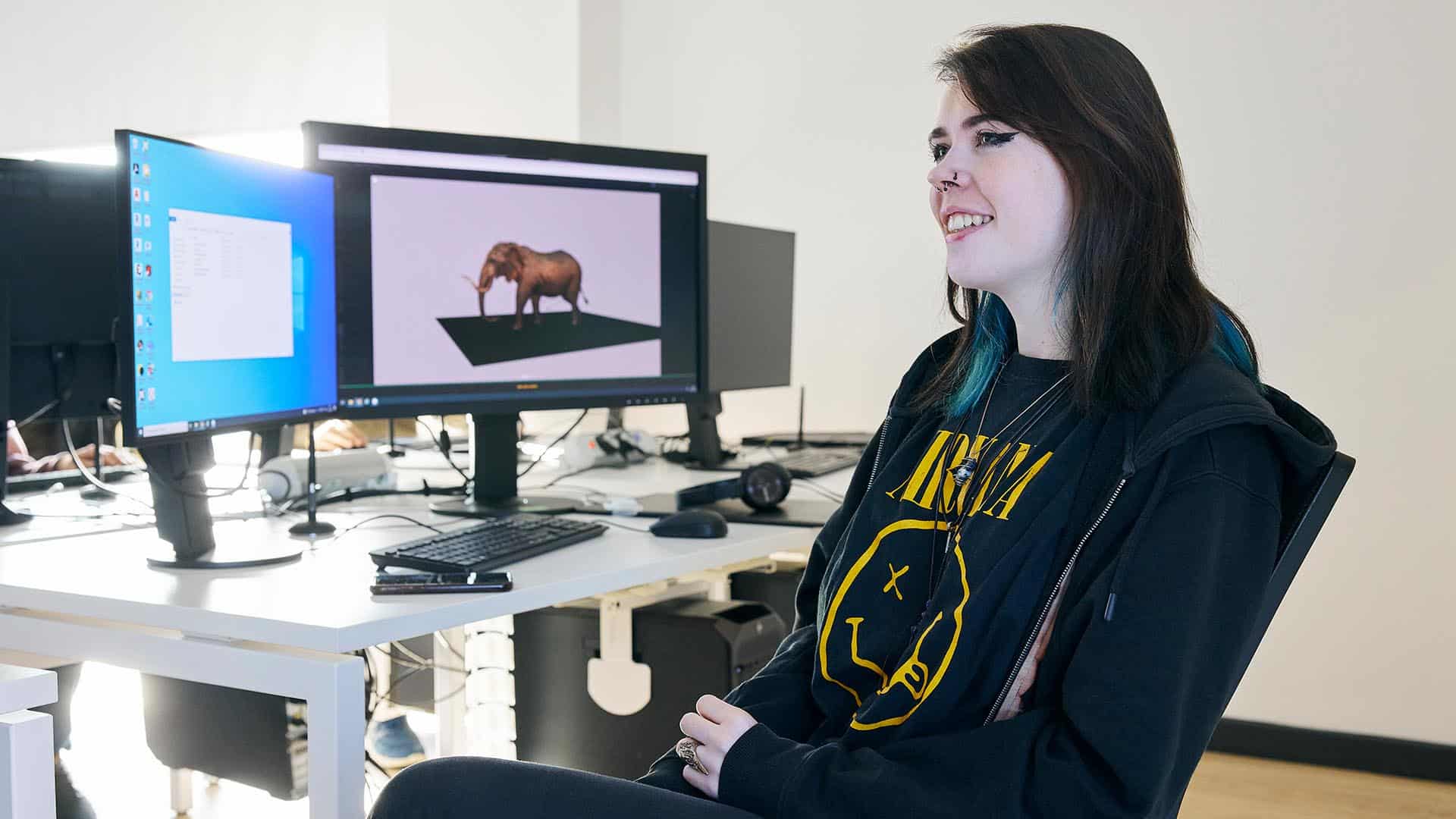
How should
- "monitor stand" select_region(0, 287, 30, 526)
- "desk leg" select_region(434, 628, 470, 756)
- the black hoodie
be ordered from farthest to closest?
"desk leg" select_region(434, 628, 470, 756)
"monitor stand" select_region(0, 287, 30, 526)
the black hoodie

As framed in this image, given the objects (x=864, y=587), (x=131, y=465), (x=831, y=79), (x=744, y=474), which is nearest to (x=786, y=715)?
(x=864, y=587)

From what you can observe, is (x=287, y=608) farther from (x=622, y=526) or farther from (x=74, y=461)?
(x=74, y=461)

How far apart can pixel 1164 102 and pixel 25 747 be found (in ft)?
9.72

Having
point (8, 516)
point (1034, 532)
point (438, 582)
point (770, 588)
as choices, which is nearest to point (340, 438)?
point (8, 516)

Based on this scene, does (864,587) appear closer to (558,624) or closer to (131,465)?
(558,624)

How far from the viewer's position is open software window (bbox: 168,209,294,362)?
146cm

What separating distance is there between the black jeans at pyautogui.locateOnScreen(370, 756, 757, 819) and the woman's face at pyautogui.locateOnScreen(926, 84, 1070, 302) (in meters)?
0.56

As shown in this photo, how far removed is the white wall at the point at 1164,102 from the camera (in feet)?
9.67

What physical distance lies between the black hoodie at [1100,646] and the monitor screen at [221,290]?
80 cm

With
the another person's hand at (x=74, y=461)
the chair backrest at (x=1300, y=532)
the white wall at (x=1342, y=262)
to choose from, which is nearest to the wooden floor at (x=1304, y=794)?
the white wall at (x=1342, y=262)

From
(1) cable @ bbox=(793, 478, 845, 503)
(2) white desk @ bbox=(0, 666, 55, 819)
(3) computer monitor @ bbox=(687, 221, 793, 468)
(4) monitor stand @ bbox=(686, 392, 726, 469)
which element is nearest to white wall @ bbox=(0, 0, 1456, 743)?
(3) computer monitor @ bbox=(687, 221, 793, 468)

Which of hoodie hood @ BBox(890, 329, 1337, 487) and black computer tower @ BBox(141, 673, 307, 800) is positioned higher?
hoodie hood @ BBox(890, 329, 1337, 487)

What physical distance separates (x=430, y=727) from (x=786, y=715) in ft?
6.61

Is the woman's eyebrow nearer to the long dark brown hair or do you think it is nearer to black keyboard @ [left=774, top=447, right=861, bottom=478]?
the long dark brown hair
